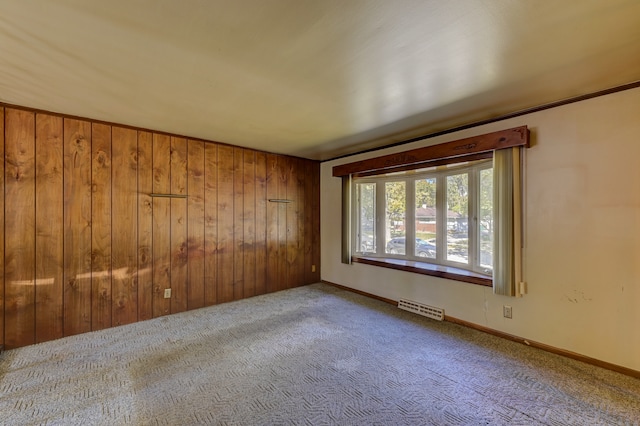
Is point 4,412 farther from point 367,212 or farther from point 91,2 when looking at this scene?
point 367,212

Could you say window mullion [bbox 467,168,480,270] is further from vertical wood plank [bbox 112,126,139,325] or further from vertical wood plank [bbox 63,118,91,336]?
vertical wood plank [bbox 63,118,91,336]

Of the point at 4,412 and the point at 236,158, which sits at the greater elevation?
the point at 236,158

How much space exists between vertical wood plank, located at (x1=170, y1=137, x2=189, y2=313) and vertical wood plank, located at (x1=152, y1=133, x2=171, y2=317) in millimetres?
46

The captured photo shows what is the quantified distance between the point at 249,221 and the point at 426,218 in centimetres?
257

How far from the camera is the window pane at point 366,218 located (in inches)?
173

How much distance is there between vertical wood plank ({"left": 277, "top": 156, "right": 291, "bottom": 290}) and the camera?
14.9 ft

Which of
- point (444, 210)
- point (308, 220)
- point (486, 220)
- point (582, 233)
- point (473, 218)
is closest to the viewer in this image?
point (582, 233)

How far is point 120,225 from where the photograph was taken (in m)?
3.12

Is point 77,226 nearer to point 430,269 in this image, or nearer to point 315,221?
point 315,221

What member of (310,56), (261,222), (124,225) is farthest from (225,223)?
(310,56)

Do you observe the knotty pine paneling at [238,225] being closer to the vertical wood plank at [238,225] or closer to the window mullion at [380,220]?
the vertical wood plank at [238,225]

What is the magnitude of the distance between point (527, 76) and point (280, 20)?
1818 mm

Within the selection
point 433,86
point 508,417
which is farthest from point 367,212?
point 508,417

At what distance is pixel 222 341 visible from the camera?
8.93 ft
